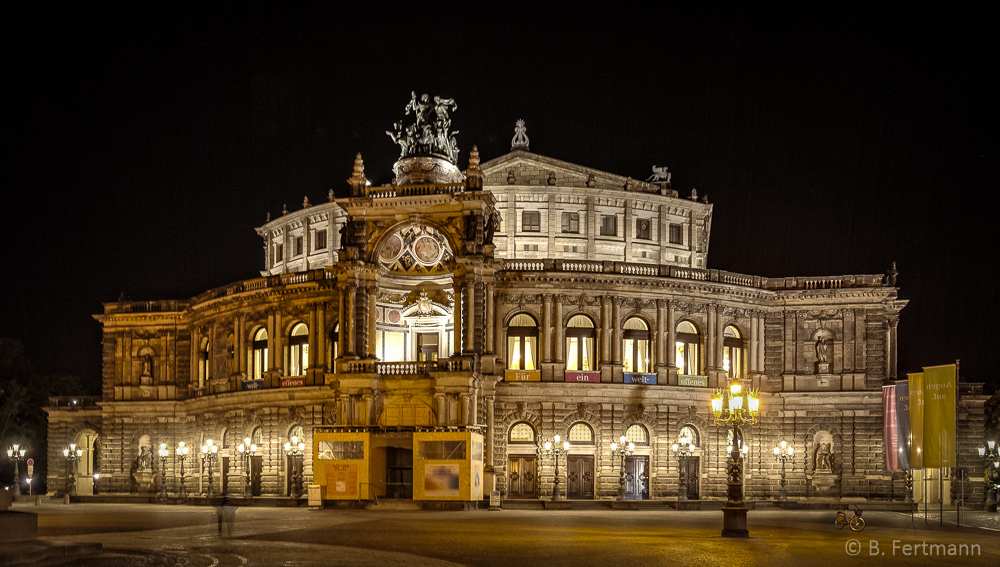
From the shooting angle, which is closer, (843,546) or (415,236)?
(843,546)

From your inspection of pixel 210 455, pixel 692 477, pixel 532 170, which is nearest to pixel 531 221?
pixel 532 170

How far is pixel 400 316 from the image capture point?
6844cm

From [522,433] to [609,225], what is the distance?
18.9 metres

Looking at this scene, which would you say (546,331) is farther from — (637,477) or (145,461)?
(145,461)

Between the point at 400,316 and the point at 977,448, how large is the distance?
3600 cm

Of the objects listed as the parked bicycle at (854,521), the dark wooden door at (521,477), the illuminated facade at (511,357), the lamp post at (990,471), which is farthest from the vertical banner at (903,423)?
the dark wooden door at (521,477)

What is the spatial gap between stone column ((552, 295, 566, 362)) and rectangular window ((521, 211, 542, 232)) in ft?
38.9

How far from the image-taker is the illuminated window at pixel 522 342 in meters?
64.9

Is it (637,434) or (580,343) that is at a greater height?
(580,343)

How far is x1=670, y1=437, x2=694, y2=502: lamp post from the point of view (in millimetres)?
63594

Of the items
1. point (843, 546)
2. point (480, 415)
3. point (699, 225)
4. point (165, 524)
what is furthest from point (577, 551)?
point (699, 225)

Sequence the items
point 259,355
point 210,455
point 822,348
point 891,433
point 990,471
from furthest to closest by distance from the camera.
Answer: point 259,355
point 822,348
point 210,455
point 990,471
point 891,433

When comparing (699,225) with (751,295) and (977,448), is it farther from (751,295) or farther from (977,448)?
(977,448)

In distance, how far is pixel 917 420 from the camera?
4625 centimetres
